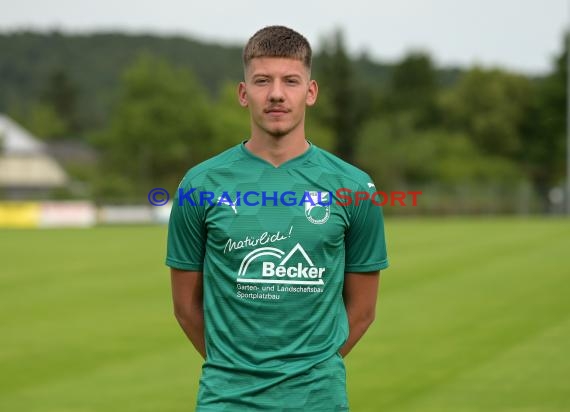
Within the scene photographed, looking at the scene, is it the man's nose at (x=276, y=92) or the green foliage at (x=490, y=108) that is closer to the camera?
the man's nose at (x=276, y=92)

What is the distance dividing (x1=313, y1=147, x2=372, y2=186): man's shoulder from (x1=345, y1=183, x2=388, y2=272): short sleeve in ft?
0.11

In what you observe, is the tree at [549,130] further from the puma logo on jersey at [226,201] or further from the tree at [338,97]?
the puma logo on jersey at [226,201]

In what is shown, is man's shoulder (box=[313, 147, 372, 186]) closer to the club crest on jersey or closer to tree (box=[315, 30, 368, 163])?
the club crest on jersey

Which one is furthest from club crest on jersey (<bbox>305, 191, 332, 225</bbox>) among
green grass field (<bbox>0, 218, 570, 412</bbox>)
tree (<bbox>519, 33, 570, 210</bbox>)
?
tree (<bbox>519, 33, 570, 210</bbox>)

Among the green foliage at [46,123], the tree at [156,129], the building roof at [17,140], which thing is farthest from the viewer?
the green foliage at [46,123]

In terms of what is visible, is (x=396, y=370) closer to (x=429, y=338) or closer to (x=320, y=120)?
(x=429, y=338)

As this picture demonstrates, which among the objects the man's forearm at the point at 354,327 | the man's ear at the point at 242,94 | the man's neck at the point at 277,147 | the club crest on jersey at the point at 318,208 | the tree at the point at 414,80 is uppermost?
the man's ear at the point at 242,94

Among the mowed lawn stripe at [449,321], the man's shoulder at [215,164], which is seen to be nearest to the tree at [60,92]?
the mowed lawn stripe at [449,321]

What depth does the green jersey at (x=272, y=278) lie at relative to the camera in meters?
3.80

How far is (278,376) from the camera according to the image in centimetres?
378

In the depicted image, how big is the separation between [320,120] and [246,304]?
94.5m

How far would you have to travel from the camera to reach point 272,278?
150 inches

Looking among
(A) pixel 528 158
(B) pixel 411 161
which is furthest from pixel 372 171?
(A) pixel 528 158

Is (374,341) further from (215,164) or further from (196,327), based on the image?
(215,164)
